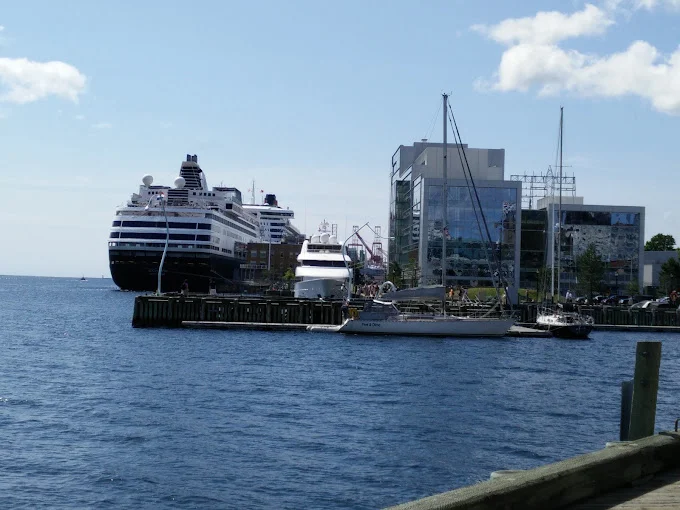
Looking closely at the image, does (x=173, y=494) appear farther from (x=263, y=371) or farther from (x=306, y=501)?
(x=263, y=371)

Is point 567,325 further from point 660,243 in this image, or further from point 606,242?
point 660,243

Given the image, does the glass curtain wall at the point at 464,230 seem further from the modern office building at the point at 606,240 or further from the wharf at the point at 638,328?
the wharf at the point at 638,328

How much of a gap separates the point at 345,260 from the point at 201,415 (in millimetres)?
58289

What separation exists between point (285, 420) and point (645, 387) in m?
14.2

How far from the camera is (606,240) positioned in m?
111

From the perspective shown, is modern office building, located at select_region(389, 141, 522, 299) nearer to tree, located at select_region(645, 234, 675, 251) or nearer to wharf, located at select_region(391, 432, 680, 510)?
tree, located at select_region(645, 234, 675, 251)

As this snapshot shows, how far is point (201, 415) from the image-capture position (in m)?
24.3

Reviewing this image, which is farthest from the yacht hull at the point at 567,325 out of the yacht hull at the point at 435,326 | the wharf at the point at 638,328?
the wharf at the point at 638,328

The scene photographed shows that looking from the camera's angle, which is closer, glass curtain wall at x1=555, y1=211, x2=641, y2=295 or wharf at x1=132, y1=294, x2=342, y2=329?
wharf at x1=132, y1=294, x2=342, y2=329

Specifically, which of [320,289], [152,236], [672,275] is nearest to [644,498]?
[320,289]

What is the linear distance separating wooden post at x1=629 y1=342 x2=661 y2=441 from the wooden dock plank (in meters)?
1.80

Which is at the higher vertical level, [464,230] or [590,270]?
[464,230]

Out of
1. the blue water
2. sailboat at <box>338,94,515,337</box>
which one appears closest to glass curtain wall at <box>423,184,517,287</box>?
sailboat at <box>338,94,515,337</box>

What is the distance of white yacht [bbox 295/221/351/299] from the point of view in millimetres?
76188
